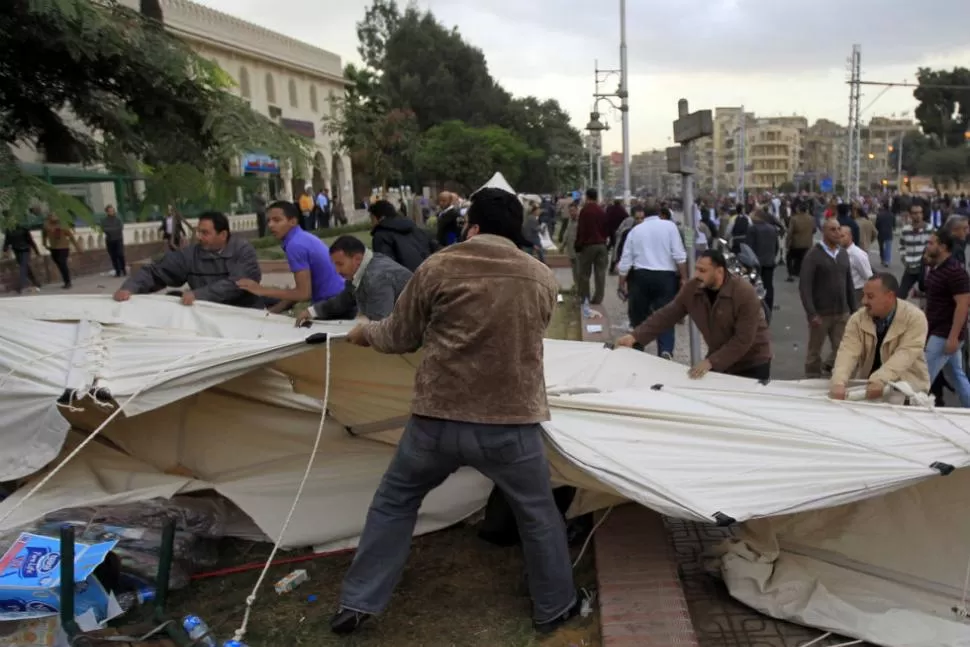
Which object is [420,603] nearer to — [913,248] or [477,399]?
[477,399]

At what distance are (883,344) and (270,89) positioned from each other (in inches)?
1522

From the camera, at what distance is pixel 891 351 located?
15.1 ft

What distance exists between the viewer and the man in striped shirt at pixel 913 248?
954 cm

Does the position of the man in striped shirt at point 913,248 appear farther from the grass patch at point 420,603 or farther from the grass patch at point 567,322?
the grass patch at point 420,603

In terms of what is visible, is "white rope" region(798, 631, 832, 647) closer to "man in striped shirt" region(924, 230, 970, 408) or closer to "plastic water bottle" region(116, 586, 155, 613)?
"plastic water bottle" region(116, 586, 155, 613)

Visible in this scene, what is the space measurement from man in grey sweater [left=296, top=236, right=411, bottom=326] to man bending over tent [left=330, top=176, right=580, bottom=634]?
1.38m

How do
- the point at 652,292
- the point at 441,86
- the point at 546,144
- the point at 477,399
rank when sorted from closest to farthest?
1. the point at 477,399
2. the point at 652,292
3. the point at 441,86
4. the point at 546,144

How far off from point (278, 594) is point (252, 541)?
649mm

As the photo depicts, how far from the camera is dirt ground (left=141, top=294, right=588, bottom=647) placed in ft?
11.3

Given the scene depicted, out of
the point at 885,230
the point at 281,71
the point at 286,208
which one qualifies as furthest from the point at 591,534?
the point at 281,71

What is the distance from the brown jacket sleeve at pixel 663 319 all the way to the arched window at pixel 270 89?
36.9 meters

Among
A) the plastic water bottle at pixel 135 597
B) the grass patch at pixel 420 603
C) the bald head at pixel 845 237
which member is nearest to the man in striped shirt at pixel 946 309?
the bald head at pixel 845 237

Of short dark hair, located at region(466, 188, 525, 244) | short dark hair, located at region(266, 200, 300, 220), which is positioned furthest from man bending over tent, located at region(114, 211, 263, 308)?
short dark hair, located at region(466, 188, 525, 244)

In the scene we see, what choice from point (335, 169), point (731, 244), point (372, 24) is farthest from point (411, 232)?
point (372, 24)
